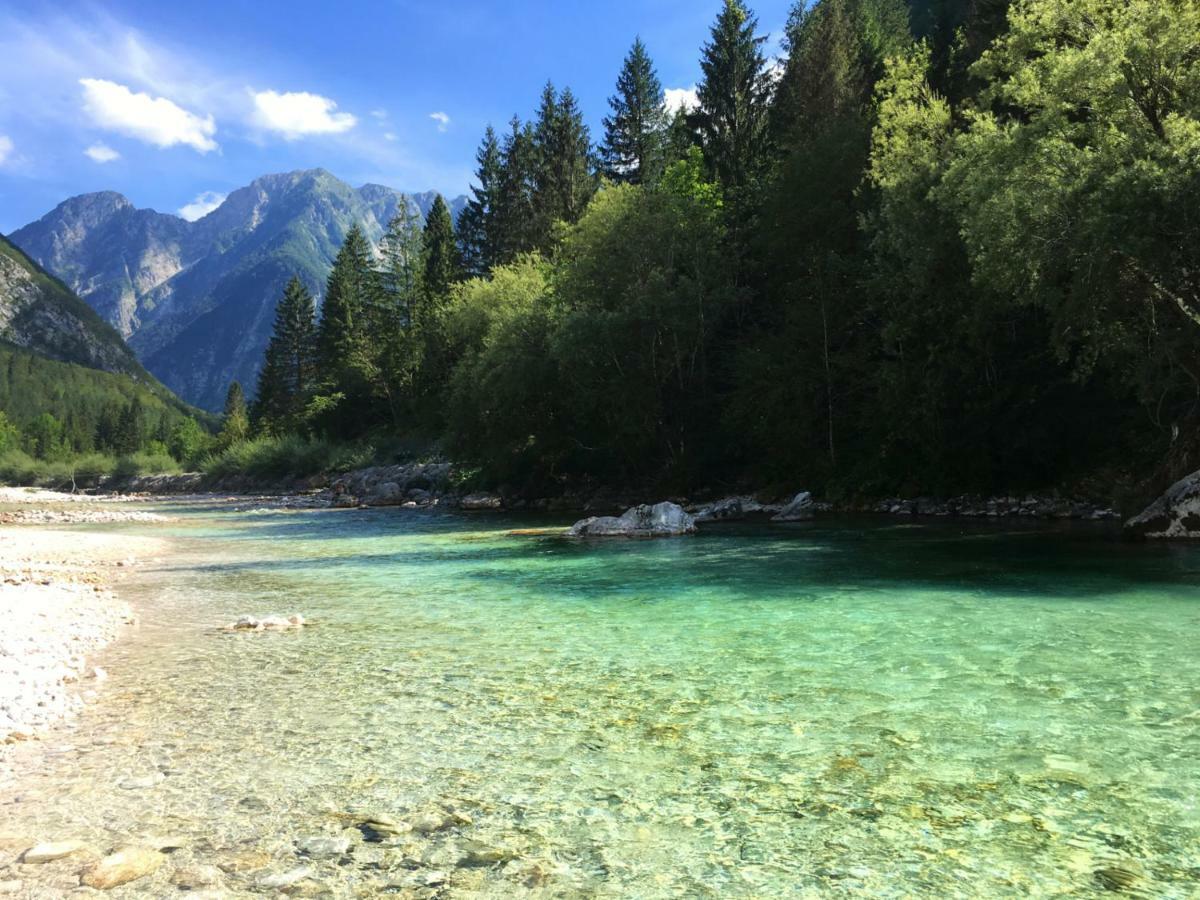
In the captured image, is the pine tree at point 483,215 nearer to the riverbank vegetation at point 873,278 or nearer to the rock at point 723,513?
the riverbank vegetation at point 873,278

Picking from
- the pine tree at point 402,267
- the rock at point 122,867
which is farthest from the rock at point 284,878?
the pine tree at point 402,267

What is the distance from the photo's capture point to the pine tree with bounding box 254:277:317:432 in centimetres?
8656

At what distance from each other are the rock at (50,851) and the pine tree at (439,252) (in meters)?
63.2

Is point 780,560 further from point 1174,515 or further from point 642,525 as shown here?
point 1174,515

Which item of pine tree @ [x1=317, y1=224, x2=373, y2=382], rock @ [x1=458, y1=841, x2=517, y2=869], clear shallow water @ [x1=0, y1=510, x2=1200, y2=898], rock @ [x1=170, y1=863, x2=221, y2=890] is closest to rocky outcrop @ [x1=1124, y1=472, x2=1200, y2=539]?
clear shallow water @ [x1=0, y1=510, x2=1200, y2=898]

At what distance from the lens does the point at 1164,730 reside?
18.0ft

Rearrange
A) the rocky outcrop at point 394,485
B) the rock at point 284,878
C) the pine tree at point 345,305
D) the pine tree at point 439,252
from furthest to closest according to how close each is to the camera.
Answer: the pine tree at point 345,305, the pine tree at point 439,252, the rocky outcrop at point 394,485, the rock at point 284,878

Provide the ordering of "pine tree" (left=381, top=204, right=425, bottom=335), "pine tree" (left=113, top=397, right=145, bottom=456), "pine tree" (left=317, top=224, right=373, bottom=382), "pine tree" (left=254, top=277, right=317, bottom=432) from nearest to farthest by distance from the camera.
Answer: "pine tree" (left=381, top=204, right=425, bottom=335) < "pine tree" (left=317, top=224, right=373, bottom=382) < "pine tree" (left=254, top=277, right=317, bottom=432) < "pine tree" (left=113, top=397, right=145, bottom=456)

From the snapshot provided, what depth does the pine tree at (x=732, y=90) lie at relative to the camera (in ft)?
161

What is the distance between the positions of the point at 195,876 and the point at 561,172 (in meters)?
59.6

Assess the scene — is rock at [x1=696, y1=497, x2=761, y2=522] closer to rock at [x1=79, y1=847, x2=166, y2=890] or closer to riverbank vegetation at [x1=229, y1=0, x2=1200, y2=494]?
riverbank vegetation at [x1=229, y1=0, x2=1200, y2=494]

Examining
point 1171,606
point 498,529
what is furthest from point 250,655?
point 498,529

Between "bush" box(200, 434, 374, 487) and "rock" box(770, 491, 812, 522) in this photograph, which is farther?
"bush" box(200, 434, 374, 487)

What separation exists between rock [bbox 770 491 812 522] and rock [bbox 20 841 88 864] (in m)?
23.1
